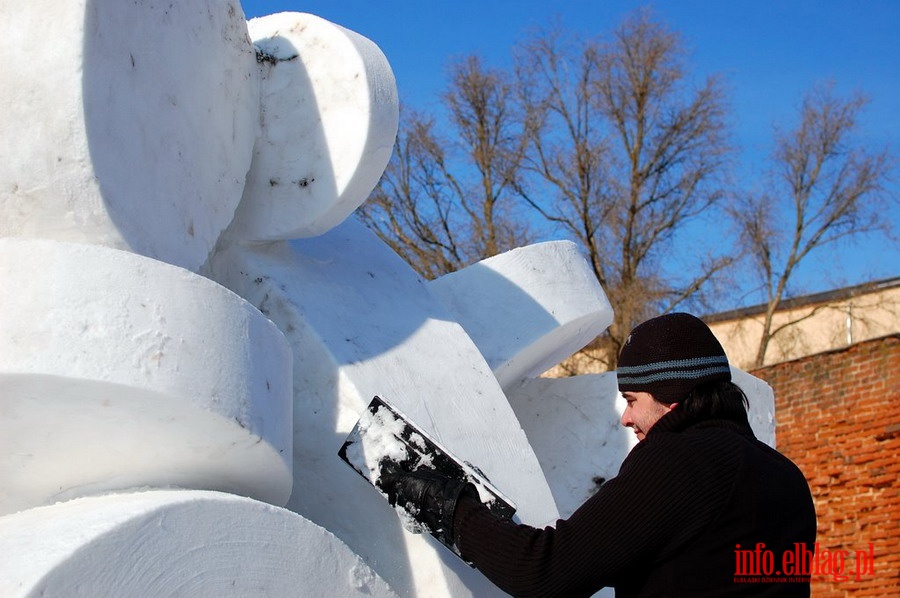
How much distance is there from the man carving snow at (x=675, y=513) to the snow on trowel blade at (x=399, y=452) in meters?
0.22

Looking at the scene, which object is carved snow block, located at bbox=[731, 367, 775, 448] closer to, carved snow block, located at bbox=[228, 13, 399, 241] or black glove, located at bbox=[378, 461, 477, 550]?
carved snow block, located at bbox=[228, 13, 399, 241]

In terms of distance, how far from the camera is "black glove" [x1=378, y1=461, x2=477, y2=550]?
2.17 m

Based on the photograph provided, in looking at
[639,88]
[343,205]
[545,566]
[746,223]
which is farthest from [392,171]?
[545,566]

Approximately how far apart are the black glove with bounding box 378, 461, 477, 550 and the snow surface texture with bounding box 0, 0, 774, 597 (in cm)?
16

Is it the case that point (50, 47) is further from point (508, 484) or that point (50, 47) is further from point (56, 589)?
point (508, 484)

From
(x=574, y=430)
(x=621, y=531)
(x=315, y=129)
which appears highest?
(x=315, y=129)

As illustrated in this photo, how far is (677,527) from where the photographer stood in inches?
72.7

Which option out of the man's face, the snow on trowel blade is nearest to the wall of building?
the snow on trowel blade

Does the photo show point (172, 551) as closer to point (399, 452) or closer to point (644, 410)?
point (399, 452)

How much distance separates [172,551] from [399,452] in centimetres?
65

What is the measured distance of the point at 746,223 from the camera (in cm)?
1652

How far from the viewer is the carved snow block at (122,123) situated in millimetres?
2303

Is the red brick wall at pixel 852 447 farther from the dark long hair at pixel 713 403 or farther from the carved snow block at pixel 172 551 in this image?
the carved snow block at pixel 172 551

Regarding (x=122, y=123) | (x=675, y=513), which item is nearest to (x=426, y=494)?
(x=675, y=513)
